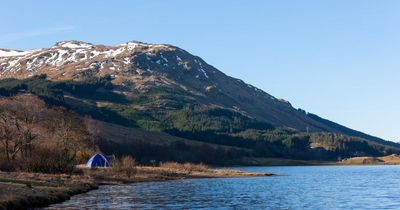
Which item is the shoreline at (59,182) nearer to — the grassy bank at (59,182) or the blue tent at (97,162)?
the grassy bank at (59,182)

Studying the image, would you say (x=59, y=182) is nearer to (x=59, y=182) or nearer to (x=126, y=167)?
(x=59, y=182)

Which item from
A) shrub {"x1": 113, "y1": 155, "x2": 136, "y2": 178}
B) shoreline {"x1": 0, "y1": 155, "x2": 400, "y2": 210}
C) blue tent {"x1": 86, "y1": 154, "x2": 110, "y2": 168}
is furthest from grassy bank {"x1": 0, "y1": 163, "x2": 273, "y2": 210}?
blue tent {"x1": 86, "y1": 154, "x2": 110, "y2": 168}

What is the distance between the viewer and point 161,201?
6306 centimetres

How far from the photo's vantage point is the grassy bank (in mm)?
52559

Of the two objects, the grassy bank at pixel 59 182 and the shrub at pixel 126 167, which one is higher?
the shrub at pixel 126 167

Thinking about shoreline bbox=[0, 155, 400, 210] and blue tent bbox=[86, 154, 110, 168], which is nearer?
shoreline bbox=[0, 155, 400, 210]

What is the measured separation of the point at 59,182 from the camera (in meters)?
78.2

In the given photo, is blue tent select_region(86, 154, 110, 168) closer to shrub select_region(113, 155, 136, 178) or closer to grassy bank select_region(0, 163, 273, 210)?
grassy bank select_region(0, 163, 273, 210)

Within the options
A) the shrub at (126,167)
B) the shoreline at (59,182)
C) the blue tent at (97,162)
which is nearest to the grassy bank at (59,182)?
the shoreline at (59,182)

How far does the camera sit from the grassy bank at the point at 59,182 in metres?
52.6

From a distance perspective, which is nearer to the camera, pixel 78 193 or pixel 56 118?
pixel 78 193

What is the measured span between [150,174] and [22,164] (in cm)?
3549

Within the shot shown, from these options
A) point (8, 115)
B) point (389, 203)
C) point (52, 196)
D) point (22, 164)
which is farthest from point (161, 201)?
point (8, 115)

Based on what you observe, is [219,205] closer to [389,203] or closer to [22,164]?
[389,203]
